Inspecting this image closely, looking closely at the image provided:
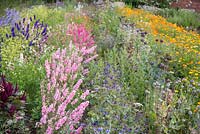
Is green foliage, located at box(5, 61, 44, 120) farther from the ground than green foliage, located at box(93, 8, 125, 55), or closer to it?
closer to it

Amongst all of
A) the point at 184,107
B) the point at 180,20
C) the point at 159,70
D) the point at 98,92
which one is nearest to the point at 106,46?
the point at 159,70

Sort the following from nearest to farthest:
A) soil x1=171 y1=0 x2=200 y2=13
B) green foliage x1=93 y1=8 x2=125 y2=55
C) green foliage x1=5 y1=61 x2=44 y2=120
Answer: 1. green foliage x1=5 y1=61 x2=44 y2=120
2. green foliage x1=93 y1=8 x2=125 y2=55
3. soil x1=171 y1=0 x2=200 y2=13

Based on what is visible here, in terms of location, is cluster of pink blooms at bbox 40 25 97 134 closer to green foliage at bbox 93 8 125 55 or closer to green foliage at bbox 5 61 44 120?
green foliage at bbox 5 61 44 120

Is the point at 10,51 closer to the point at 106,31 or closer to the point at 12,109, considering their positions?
the point at 12,109

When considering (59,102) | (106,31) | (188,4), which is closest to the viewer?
(59,102)

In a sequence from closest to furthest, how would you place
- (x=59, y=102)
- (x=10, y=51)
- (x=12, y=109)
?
1. (x=12, y=109)
2. (x=59, y=102)
3. (x=10, y=51)

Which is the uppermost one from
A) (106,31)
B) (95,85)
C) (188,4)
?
(188,4)

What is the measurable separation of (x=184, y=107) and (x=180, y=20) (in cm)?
684

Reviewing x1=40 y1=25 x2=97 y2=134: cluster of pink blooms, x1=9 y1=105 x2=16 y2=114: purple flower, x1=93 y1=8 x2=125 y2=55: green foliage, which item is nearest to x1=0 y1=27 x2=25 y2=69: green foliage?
x1=40 y1=25 x2=97 y2=134: cluster of pink blooms

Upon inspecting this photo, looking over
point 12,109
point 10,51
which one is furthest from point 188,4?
point 12,109

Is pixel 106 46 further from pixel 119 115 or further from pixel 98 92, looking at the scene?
pixel 119 115

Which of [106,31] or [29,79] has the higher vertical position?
[106,31]

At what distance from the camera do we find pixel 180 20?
10.2 m

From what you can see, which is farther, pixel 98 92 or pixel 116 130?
pixel 98 92
